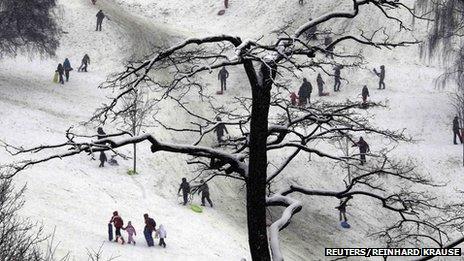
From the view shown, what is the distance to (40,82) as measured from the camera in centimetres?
3747

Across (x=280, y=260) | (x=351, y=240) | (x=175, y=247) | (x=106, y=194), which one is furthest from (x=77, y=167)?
(x=280, y=260)

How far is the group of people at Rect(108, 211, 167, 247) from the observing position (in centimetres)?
2169

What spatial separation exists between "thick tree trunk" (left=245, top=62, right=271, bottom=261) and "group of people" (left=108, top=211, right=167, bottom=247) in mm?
14879

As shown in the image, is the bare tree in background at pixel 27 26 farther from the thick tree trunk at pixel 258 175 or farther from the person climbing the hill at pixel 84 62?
the thick tree trunk at pixel 258 175

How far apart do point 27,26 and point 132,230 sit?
1711 centimetres

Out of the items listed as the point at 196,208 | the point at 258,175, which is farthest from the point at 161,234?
the point at 258,175

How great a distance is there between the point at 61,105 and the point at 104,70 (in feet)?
23.3

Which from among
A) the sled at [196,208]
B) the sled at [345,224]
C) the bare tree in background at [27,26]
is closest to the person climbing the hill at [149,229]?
the sled at [196,208]

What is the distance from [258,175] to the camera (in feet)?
24.2

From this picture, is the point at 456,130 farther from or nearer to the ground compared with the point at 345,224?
farther from the ground

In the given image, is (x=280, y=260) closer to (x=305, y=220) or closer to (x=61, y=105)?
(x=305, y=220)

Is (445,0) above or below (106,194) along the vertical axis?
above

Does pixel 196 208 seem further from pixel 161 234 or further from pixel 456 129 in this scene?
pixel 456 129

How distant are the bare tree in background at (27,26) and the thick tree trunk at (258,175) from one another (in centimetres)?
2901
